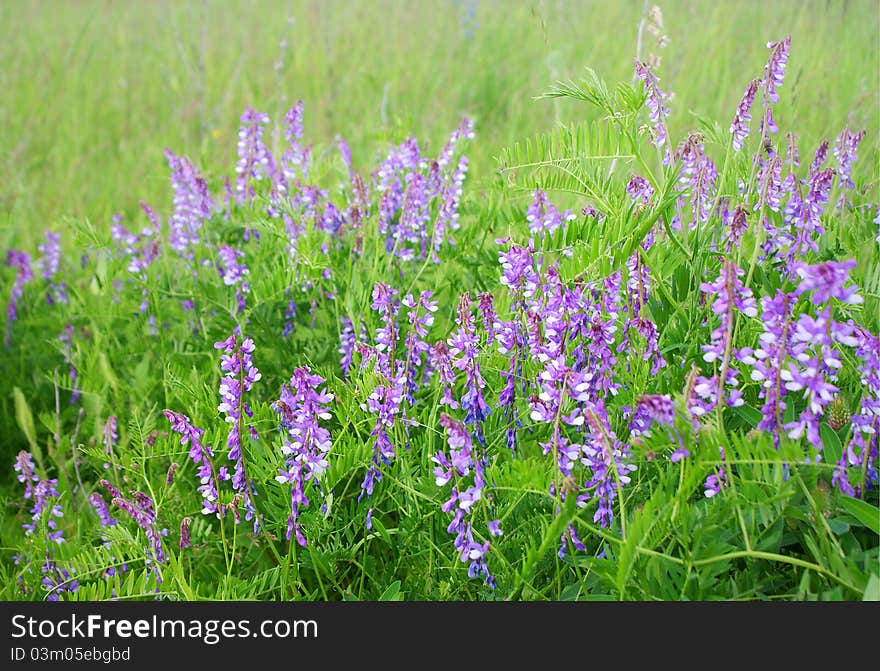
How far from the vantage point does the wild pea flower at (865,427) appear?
1.21 meters

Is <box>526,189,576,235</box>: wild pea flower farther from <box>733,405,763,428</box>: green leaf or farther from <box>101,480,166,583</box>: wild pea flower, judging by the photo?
<box>101,480,166,583</box>: wild pea flower

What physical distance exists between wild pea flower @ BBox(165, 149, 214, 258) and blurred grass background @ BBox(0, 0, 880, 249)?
0.15 meters

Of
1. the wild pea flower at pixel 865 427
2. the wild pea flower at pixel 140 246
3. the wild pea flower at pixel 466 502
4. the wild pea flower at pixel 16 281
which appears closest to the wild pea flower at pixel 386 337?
the wild pea flower at pixel 466 502

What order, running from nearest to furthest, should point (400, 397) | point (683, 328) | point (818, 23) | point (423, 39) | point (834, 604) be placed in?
1. point (834, 604)
2. point (400, 397)
3. point (683, 328)
4. point (818, 23)
5. point (423, 39)

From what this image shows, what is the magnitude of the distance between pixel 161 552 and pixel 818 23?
118 inches

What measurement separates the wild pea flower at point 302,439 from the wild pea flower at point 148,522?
Result: 0.24 meters

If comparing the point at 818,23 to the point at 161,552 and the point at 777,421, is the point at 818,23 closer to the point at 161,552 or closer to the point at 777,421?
the point at 777,421

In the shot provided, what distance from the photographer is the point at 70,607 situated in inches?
49.9

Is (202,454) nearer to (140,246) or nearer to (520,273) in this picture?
(520,273)

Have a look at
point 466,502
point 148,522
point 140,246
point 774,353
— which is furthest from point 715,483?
point 140,246

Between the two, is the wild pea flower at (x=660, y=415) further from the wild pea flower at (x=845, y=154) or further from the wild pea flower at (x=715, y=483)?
the wild pea flower at (x=845, y=154)

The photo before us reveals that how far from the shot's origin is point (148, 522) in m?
1.53

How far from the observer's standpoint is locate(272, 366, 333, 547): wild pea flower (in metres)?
1.35

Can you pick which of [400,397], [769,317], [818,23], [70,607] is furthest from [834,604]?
[818,23]
